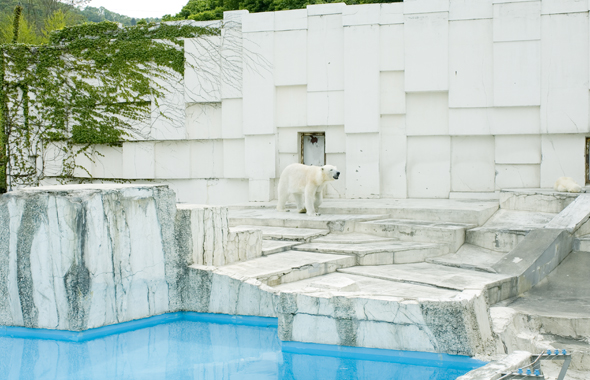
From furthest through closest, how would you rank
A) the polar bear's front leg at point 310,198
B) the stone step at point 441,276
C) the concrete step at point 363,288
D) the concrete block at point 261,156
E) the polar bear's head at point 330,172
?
the concrete block at point 261,156
the polar bear's front leg at point 310,198
the polar bear's head at point 330,172
the stone step at point 441,276
the concrete step at point 363,288

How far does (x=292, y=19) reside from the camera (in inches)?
386

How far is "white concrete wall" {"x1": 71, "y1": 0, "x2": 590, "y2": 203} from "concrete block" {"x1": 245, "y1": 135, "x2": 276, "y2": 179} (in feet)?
0.07

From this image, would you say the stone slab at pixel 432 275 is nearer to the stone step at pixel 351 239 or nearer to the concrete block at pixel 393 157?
the stone step at pixel 351 239

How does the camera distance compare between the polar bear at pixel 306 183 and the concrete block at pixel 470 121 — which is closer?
the polar bear at pixel 306 183

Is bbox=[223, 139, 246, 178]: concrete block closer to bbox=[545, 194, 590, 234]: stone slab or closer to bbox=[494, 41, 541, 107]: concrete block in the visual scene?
bbox=[494, 41, 541, 107]: concrete block

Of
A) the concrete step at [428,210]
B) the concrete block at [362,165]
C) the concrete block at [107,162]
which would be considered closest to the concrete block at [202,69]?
the concrete block at [107,162]

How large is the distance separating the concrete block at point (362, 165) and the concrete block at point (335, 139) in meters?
0.16

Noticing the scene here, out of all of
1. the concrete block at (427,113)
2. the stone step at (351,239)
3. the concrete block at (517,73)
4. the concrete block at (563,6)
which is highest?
the concrete block at (563,6)

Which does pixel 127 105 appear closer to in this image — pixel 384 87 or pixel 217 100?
pixel 217 100

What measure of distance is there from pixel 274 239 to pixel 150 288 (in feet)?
6.72

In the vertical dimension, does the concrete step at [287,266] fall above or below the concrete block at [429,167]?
below

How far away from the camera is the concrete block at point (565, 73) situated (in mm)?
8695

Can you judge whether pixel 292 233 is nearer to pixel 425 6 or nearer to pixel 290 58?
pixel 290 58

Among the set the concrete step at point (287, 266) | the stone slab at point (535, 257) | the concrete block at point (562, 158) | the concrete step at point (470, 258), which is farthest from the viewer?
the concrete block at point (562, 158)
